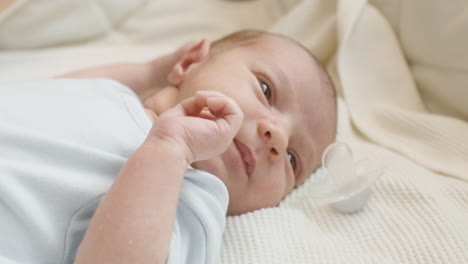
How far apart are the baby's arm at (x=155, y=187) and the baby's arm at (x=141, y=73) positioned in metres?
0.44

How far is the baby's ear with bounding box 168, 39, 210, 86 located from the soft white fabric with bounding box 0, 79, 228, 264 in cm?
18

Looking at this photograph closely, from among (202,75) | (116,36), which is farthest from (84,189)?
(116,36)

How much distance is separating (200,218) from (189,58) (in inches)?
17.4

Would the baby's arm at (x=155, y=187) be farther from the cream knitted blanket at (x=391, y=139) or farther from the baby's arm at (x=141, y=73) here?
the baby's arm at (x=141, y=73)

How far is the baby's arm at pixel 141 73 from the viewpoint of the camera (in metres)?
1.29

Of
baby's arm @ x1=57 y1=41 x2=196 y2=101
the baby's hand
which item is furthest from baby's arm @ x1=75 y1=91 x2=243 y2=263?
baby's arm @ x1=57 y1=41 x2=196 y2=101

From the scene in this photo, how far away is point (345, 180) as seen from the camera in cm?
108

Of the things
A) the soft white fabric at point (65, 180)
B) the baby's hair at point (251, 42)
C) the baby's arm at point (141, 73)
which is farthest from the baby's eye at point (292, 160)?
the baby's arm at point (141, 73)

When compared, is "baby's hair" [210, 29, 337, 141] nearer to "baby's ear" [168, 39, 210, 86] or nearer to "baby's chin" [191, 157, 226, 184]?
"baby's ear" [168, 39, 210, 86]

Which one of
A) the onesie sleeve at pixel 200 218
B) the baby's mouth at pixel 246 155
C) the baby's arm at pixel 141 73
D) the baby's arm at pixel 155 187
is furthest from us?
the baby's arm at pixel 141 73

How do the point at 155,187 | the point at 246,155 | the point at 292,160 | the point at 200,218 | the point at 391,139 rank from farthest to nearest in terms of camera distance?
the point at 391,139 < the point at 292,160 < the point at 246,155 < the point at 200,218 < the point at 155,187

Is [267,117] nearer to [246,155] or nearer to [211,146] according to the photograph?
[246,155]

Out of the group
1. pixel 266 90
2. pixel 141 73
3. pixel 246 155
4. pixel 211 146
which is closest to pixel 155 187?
pixel 211 146

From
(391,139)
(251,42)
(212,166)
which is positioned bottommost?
(391,139)
